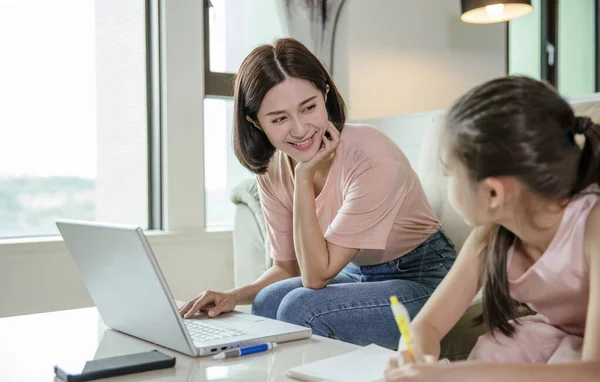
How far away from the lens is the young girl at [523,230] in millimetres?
868

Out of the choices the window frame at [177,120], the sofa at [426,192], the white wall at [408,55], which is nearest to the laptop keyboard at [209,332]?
the sofa at [426,192]

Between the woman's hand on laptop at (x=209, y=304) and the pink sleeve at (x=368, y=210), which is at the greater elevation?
the pink sleeve at (x=368, y=210)

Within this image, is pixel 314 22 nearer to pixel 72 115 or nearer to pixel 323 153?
pixel 72 115

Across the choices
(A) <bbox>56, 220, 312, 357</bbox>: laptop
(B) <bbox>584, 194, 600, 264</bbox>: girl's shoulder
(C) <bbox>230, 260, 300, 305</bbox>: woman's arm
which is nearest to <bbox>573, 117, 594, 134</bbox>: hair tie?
(B) <bbox>584, 194, 600, 264</bbox>: girl's shoulder

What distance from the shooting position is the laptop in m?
0.99

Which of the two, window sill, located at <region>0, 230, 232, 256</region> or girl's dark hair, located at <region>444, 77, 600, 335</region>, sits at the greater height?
girl's dark hair, located at <region>444, 77, 600, 335</region>

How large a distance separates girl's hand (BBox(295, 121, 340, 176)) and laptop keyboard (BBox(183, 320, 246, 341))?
0.50 metres

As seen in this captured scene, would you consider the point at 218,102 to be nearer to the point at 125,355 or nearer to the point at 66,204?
the point at 66,204

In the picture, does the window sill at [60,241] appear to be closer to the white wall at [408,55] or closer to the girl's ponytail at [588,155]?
the white wall at [408,55]

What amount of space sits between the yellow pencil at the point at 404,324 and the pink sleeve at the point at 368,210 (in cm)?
75

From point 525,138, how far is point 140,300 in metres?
0.63

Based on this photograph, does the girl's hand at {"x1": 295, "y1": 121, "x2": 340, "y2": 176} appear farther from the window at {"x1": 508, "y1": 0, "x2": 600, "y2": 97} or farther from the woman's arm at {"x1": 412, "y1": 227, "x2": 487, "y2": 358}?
the window at {"x1": 508, "y1": 0, "x2": 600, "y2": 97}

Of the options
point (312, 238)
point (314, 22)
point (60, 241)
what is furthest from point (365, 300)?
point (314, 22)

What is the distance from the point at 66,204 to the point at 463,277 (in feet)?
6.69
